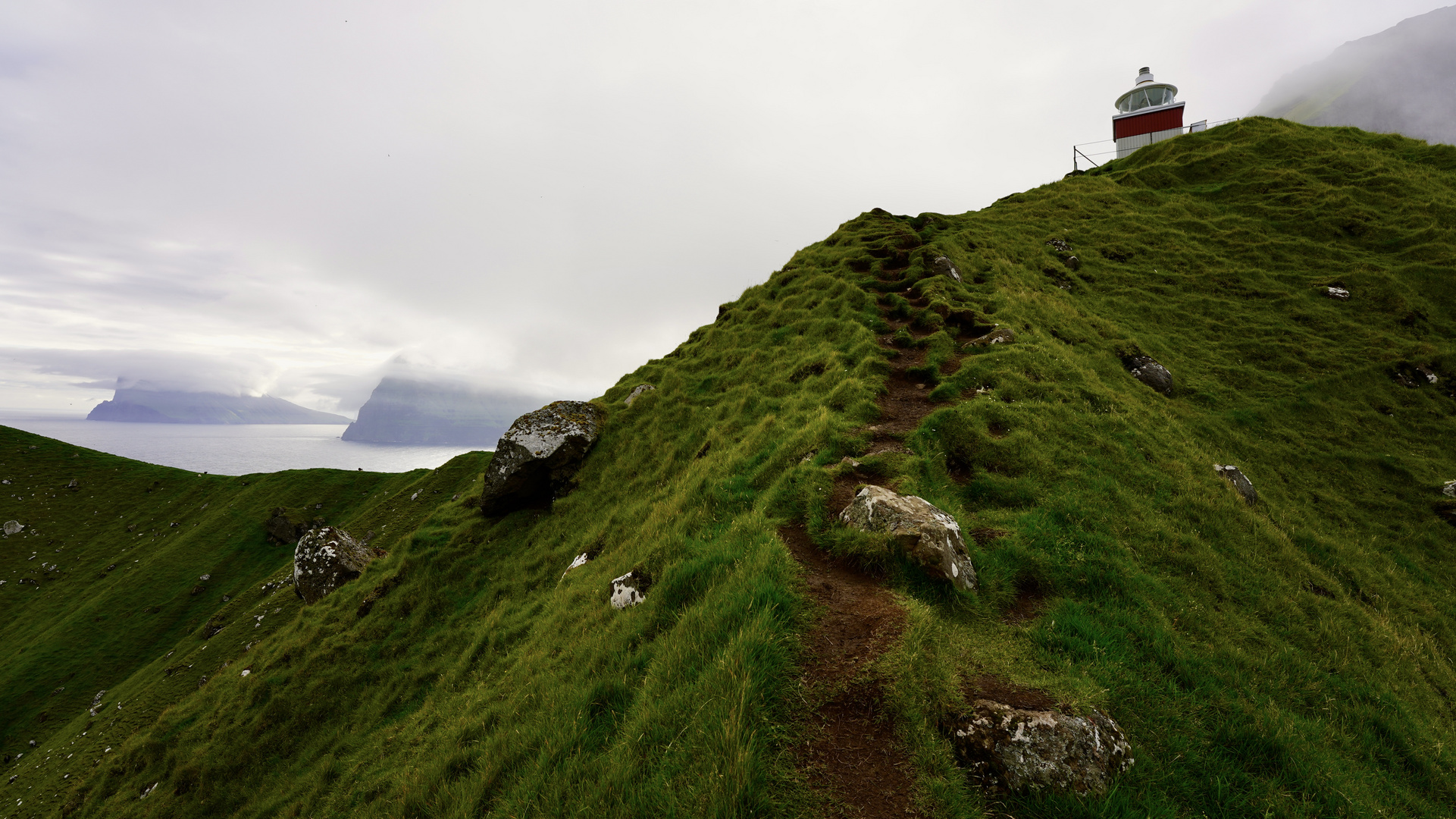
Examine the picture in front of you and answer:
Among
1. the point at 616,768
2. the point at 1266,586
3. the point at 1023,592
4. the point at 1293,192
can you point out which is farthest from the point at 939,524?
the point at 1293,192

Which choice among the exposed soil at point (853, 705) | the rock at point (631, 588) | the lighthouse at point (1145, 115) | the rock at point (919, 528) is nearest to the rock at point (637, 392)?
the rock at point (631, 588)

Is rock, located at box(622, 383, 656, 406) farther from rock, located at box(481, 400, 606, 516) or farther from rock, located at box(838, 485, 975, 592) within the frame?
rock, located at box(838, 485, 975, 592)

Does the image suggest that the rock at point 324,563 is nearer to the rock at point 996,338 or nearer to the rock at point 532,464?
the rock at point 532,464

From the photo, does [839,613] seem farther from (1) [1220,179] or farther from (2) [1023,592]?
(1) [1220,179]

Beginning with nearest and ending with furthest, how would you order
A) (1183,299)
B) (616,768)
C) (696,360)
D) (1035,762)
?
(1035,762), (616,768), (696,360), (1183,299)

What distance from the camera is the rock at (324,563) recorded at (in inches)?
896

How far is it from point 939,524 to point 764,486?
14.7 feet

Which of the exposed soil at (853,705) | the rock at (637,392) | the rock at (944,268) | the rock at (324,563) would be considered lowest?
the rock at (324,563)

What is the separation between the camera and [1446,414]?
2208cm

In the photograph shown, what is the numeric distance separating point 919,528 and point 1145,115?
9753 centimetres

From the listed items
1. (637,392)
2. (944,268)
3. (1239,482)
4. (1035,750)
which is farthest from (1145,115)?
(1035,750)

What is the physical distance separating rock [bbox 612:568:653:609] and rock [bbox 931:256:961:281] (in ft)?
73.6

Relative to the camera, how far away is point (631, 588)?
32.5ft

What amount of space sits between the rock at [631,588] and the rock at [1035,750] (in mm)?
5952
